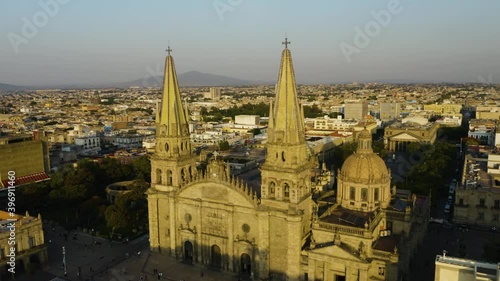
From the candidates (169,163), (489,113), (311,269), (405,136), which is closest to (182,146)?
(169,163)

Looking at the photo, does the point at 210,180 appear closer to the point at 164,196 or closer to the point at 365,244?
the point at 164,196

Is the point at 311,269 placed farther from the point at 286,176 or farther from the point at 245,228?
the point at 286,176

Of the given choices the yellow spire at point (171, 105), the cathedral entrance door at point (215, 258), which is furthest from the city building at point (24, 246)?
the cathedral entrance door at point (215, 258)

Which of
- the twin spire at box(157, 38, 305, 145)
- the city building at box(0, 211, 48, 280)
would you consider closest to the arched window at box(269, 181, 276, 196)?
the twin spire at box(157, 38, 305, 145)

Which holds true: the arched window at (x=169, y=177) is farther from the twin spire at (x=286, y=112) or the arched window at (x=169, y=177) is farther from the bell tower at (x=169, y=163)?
the twin spire at (x=286, y=112)

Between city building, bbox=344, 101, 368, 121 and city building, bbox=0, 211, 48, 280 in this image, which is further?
city building, bbox=344, 101, 368, 121

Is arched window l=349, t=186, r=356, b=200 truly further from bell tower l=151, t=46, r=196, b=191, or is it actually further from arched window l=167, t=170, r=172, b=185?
arched window l=167, t=170, r=172, b=185
